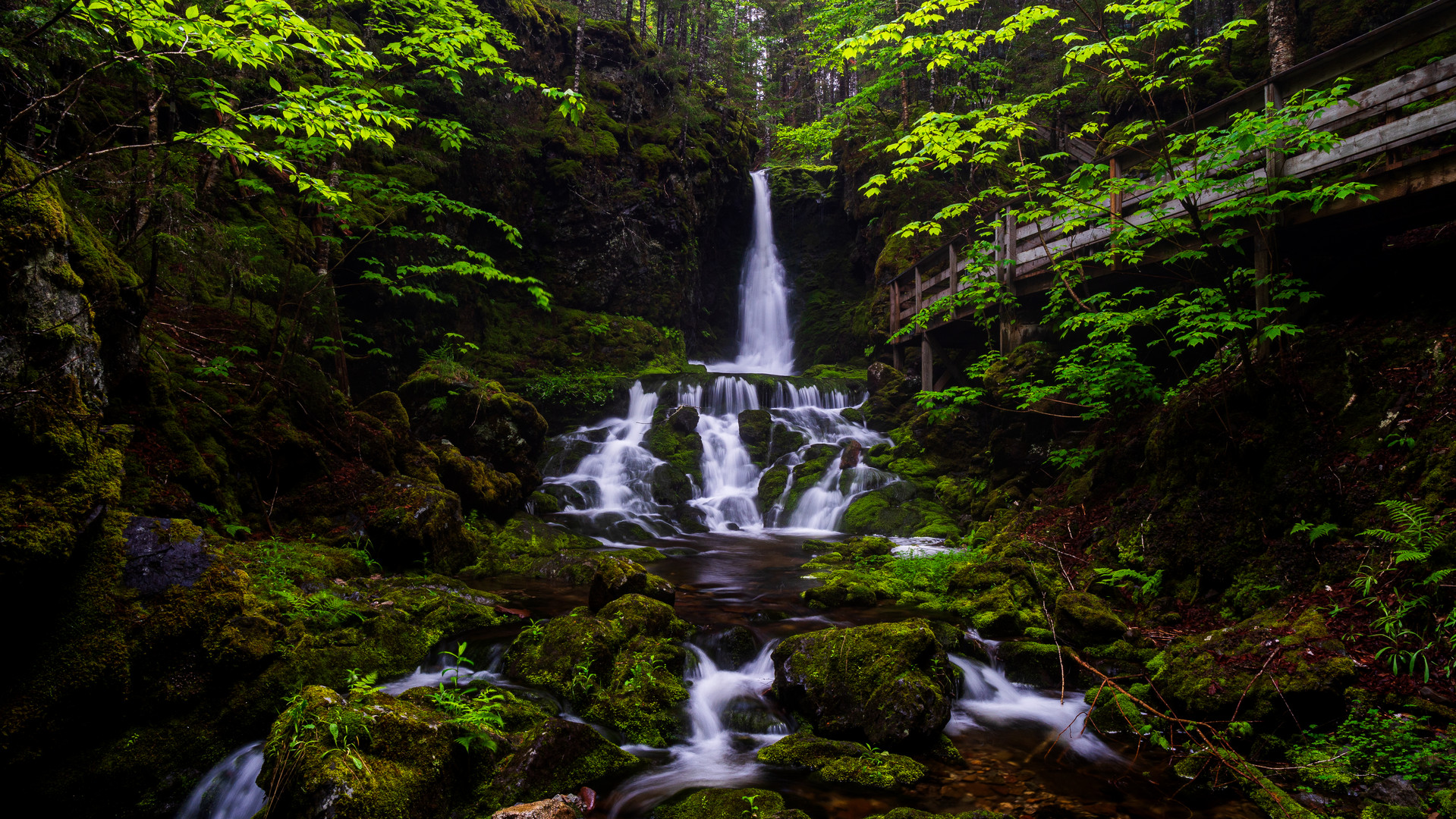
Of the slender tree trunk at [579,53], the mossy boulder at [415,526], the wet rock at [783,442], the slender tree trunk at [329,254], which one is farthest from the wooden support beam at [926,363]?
the slender tree trunk at [579,53]

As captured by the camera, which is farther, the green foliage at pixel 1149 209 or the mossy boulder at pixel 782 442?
the mossy boulder at pixel 782 442

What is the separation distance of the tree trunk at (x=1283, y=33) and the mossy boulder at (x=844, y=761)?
13.5 m

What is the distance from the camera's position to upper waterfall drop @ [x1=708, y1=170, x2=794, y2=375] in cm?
2464

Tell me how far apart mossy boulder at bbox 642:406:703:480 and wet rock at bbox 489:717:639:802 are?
1080 centimetres

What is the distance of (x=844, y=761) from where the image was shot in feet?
13.4

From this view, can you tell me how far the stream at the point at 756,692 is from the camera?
3.71 m

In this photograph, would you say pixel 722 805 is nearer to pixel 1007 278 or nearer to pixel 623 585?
pixel 623 585

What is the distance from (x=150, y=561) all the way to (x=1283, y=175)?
34.7ft

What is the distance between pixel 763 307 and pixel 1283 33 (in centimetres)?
1733

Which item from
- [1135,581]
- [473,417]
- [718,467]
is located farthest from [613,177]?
[1135,581]

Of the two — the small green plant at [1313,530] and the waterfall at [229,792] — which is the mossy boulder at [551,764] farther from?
the small green plant at [1313,530]

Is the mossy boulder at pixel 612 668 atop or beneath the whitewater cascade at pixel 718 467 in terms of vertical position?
beneath

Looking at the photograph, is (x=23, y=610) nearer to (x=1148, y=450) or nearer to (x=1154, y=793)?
(x=1154, y=793)

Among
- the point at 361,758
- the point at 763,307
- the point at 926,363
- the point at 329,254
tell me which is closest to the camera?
the point at 361,758
